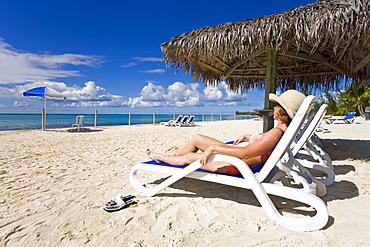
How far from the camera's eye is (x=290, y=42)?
418 centimetres

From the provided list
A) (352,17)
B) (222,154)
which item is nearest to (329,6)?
(352,17)

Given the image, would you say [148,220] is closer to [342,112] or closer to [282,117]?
[282,117]

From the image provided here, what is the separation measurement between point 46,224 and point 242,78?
7.14 m

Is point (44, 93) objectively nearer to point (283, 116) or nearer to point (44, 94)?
point (44, 94)

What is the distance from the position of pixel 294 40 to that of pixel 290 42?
98 mm

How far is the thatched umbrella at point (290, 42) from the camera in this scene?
3553mm

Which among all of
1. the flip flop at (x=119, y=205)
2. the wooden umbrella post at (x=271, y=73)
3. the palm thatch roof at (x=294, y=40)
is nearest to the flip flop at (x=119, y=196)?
the flip flop at (x=119, y=205)

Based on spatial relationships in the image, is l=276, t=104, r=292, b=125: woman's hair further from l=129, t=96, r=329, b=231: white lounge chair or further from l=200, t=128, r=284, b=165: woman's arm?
l=129, t=96, r=329, b=231: white lounge chair

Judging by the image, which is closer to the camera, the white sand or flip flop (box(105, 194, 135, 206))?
the white sand

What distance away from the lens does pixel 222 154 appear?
206cm

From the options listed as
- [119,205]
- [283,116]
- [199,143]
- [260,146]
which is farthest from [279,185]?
[119,205]

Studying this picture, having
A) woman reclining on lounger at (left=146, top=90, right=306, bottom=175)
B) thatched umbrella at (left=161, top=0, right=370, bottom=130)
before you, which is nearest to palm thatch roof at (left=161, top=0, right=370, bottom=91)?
thatched umbrella at (left=161, top=0, right=370, bottom=130)

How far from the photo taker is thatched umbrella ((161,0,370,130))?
11.7 ft

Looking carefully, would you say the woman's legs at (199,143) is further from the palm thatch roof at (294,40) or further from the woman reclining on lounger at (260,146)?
the palm thatch roof at (294,40)
